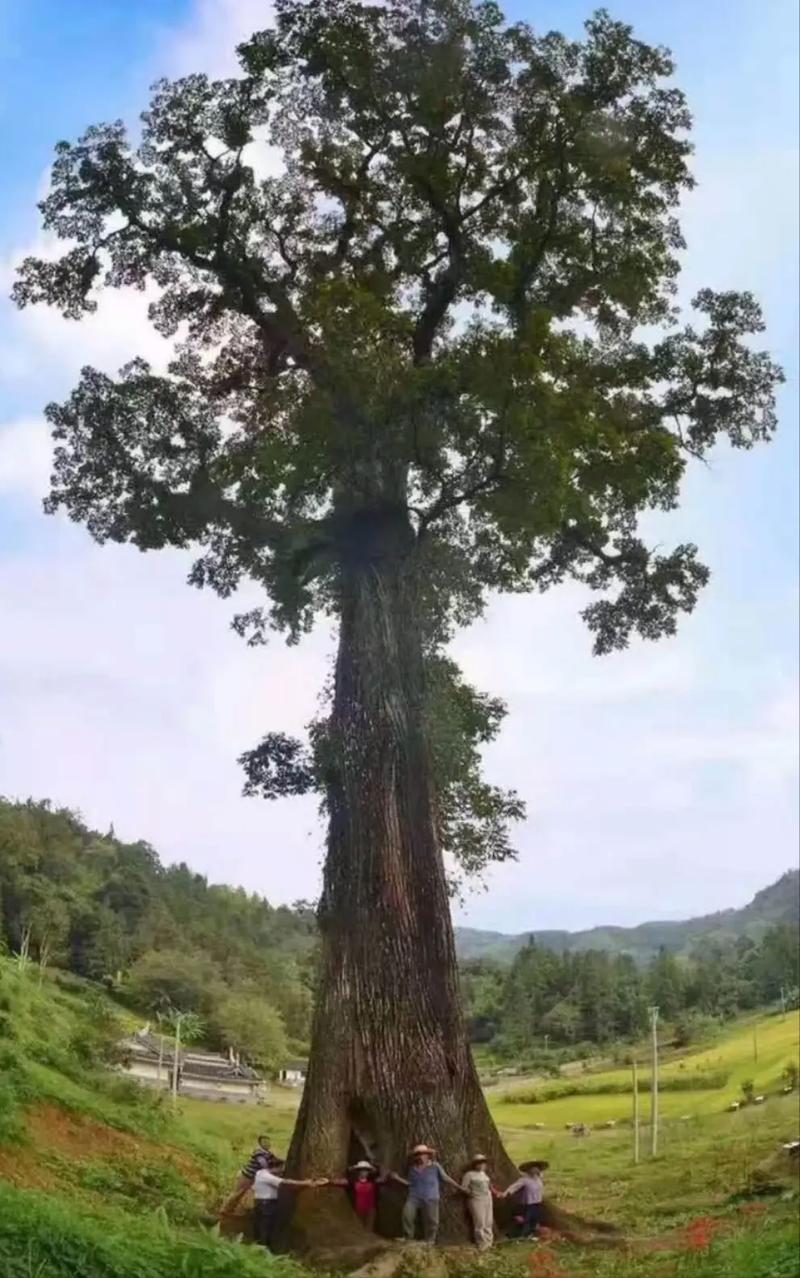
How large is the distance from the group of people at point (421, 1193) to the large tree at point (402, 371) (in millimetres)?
2145

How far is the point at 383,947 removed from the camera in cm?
1036

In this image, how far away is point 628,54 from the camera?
1271cm

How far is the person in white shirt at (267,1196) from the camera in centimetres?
923

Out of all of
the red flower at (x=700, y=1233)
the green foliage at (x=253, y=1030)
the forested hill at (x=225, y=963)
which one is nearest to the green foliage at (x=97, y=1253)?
the red flower at (x=700, y=1233)

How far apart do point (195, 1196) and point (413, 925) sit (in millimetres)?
4026

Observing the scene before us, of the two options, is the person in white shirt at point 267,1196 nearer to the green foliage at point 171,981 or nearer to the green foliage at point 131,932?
the green foliage at point 131,932

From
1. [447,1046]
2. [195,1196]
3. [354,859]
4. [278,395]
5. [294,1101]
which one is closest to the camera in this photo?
[447,1046]

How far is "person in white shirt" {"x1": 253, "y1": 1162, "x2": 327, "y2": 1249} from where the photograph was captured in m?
9.23

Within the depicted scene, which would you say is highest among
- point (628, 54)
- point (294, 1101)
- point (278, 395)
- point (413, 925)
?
point (628, 54)

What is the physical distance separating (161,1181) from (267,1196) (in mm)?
3099

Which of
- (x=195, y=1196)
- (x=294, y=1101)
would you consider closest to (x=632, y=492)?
(x=195, y=1196)

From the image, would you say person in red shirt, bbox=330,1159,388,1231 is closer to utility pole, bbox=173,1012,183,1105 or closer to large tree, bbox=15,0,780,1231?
large tree, bbox=15,0,780,1231

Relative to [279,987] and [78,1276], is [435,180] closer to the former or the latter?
[78,1276]

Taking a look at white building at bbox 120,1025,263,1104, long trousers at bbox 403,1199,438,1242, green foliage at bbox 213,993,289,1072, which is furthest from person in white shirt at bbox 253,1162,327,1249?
white building at bbox 120,1025,263,1104
